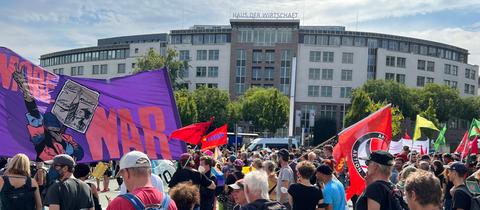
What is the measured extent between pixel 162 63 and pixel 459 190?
6793 cm

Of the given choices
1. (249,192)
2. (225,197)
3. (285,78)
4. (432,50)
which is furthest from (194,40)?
(249,192)

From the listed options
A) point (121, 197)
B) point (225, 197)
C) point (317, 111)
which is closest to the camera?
point (121, 197)

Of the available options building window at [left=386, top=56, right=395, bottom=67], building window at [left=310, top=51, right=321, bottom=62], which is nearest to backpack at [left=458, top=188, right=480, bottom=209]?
building window at [left=310, top=51, right=321, bottom=62]

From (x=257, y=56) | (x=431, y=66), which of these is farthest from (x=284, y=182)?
(x=431, y=66)

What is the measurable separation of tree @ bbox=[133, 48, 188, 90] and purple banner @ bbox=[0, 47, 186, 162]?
2459 inches

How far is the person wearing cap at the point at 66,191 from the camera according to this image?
5805 mm

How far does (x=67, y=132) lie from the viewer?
7633 mm

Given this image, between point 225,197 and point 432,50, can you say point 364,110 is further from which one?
point 225,197

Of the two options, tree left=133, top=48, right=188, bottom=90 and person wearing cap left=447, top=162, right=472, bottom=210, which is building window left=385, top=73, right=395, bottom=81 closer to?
tree left=133, top=48, right=188, bottom=90

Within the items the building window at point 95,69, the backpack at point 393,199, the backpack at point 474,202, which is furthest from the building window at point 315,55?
the backpack at point 393,199

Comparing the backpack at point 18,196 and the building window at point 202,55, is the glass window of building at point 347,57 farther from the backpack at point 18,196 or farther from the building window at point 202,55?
the backpack at point 18,196

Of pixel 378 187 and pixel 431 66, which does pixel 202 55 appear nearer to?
pixel 431 66

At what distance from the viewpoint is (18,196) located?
6469mm

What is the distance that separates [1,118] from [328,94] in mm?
79252
